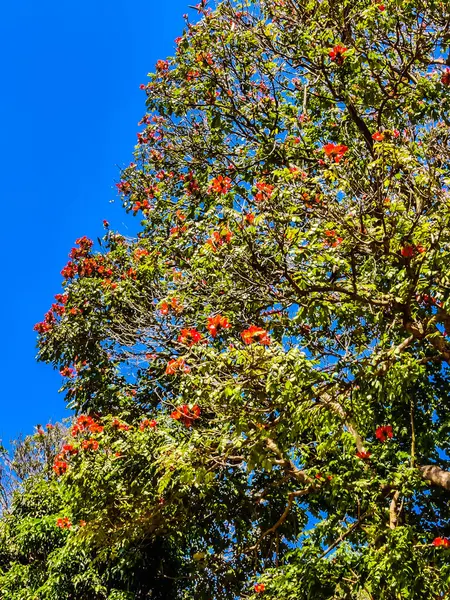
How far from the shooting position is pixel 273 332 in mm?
6328

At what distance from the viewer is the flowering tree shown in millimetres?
4836

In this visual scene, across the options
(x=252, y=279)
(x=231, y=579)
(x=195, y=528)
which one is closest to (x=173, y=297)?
(x=252, y=279)

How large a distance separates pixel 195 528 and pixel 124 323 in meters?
2.85

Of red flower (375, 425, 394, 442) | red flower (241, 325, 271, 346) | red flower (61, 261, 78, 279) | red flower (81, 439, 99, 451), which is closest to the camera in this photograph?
red flower (241, 325, 271, 346)

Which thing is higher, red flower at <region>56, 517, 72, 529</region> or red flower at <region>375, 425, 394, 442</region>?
red flower at <region>56, 517, 72, 529</region>

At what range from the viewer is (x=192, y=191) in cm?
861

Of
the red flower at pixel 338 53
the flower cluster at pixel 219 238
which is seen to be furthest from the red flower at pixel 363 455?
the red flower at pixel 338 53

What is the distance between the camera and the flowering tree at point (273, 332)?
484cm

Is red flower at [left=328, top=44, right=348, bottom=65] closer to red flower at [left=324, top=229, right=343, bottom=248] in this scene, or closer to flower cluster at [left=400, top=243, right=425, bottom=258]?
red flower at [left=324, top=229, right=343, bottom=248]

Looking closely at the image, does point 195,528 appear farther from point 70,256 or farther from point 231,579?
point 70,256

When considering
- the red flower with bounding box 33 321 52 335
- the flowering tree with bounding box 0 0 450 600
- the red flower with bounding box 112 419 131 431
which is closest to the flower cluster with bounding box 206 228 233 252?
the flowering tree with bounding box 0 0 450 600

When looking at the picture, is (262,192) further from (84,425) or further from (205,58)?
(84,425)

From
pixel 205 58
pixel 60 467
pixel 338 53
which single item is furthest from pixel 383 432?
pixel 205 58

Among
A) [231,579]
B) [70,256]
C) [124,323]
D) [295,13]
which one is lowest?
[231,579]
